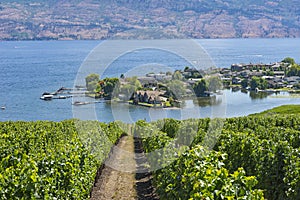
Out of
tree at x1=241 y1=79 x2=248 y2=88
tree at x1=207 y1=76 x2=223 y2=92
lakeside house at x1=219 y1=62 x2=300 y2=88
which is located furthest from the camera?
lakeside house at x1=219 y1=62 x2=300 y2=88

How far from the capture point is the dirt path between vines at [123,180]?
1520cm

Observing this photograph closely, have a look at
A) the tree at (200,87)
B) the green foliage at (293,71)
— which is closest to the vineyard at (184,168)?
the tree at (200,87)

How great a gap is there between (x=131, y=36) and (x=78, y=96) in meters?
66.8

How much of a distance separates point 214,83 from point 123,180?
84922mm

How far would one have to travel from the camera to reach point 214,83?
100 metres

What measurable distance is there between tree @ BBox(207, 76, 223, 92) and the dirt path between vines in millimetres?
73016

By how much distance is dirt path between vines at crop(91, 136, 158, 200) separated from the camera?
49.9 ft

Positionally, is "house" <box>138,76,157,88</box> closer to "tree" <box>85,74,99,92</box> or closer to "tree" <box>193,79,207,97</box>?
"tree" <box>85,74,99,92</box>

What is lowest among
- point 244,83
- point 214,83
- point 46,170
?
point 244,83

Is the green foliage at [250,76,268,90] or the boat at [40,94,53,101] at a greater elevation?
the green foliage at [250,76,268,90]

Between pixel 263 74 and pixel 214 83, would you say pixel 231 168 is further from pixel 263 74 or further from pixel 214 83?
pixel 263 74

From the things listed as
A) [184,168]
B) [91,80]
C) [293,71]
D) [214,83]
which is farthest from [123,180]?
[293,71]

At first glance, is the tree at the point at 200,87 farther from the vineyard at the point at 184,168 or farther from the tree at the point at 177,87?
the vineyard at the point at 184,168

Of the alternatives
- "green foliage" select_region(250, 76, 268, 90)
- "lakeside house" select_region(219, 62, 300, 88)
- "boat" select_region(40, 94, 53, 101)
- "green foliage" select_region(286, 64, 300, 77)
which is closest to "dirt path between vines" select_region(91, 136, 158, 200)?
"boat" select_region(40, 94, 53, 101)
